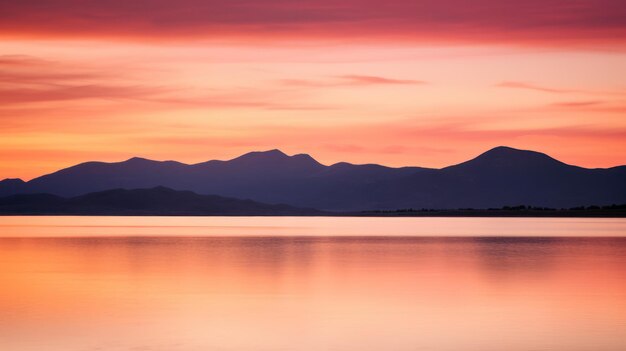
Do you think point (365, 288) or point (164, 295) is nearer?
point (164, 295)

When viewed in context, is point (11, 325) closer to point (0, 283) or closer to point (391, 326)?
point (391, 326)

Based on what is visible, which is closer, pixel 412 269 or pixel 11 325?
pixel 11 325

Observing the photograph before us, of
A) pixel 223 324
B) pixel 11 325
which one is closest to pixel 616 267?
pixel 223 324

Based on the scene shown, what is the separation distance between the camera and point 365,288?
1346 inches

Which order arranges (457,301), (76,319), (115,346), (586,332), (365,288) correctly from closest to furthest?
(115,346) → (586,332) → (76,319) → (457,301) → (365,288)

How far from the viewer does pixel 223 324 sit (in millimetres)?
24859

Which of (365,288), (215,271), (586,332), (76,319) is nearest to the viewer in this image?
(586,332)

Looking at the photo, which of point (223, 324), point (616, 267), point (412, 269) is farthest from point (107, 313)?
point (616, 267)

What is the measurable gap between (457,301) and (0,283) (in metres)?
15.5

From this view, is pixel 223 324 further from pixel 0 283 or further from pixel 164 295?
pixel 0 283

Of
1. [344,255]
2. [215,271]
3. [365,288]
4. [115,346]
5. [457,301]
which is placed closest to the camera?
[115,346]

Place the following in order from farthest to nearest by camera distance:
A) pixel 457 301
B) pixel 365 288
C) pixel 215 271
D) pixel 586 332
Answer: pixel 215 271, pixel 365 288, pixel 457 301, pixel 586 332

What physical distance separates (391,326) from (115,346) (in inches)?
261

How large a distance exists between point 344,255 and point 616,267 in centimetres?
1464
